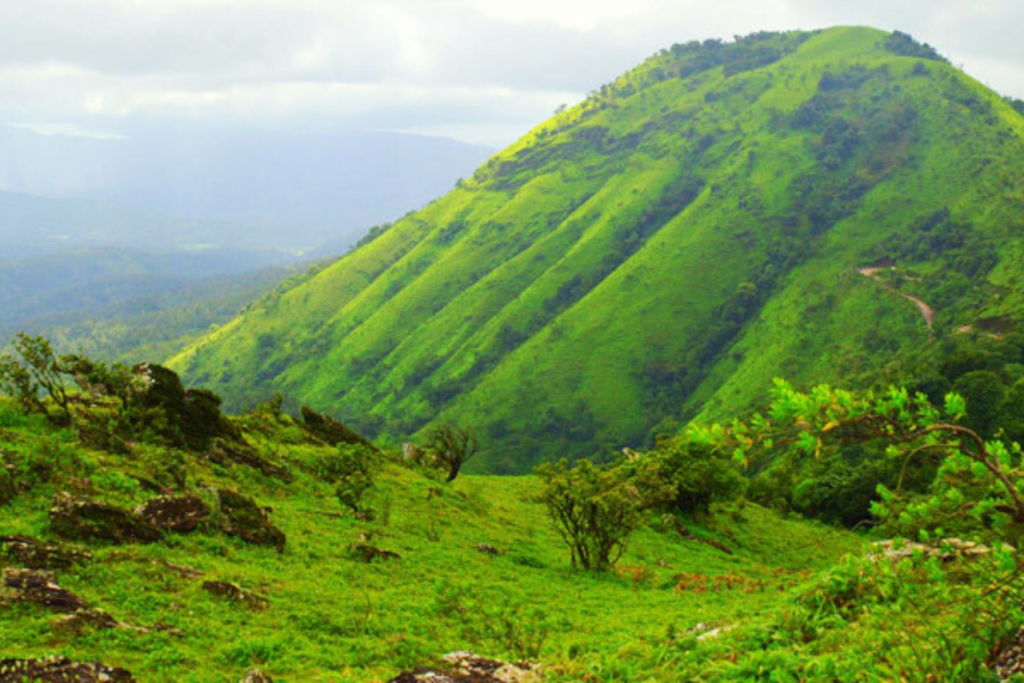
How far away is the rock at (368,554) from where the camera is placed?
24.6 m

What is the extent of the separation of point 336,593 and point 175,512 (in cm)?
634

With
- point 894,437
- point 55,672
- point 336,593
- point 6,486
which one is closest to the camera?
point 894,437

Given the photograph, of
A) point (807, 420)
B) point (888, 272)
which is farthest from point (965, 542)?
point (888, 272)

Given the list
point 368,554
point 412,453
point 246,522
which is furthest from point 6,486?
point 412,453

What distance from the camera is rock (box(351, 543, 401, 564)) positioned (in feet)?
80.6

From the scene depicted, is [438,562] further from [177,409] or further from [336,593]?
[177,409]

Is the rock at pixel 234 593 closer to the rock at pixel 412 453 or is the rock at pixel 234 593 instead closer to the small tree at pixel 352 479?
the small tree at pixel 352 479

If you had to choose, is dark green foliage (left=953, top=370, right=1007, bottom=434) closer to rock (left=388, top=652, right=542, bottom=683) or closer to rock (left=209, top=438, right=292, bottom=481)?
rock (left=209, top=438, right=292, bottom=481)

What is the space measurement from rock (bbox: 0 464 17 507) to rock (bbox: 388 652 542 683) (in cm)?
1491

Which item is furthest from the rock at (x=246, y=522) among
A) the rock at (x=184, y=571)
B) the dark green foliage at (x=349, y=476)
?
the dark green foliage at (x=349, y=476)

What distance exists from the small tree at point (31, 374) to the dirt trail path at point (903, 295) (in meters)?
171

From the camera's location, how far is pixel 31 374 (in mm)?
27047

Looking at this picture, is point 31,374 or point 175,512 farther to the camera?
point 31,374

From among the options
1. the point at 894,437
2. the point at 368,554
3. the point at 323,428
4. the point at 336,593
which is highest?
the point at 894,437
